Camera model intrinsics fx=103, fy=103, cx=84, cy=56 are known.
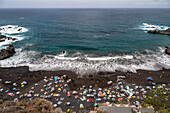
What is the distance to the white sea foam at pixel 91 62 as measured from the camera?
29.3 metres

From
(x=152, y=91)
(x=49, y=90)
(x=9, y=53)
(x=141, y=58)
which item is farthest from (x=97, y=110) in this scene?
(x=9, y=53)

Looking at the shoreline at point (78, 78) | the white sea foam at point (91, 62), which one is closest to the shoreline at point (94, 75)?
A: the shoreline at point (78, 78)

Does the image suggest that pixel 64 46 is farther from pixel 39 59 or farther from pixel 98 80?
pixel 98 80

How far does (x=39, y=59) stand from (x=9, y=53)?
11.2 meters

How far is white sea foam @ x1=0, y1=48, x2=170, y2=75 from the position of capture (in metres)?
29.3

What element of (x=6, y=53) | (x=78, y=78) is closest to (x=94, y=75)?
(x=78, y=78)

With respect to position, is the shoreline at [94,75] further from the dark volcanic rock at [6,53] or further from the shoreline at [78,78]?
the dark volcanic rock at [6,53]

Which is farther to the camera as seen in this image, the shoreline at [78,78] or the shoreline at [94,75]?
the shoreline at [94,75]

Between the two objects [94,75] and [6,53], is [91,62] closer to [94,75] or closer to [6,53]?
[94,75]

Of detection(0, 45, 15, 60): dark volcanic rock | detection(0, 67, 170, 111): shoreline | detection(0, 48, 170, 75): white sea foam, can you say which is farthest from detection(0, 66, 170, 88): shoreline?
detection(0, 45, 15, 60): dark volcanic rock

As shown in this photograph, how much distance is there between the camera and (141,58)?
34094 mm

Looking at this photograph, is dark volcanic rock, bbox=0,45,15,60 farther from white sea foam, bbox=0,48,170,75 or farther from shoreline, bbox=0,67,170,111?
shoreline, bbox=0,67,170,111

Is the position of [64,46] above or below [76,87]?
above

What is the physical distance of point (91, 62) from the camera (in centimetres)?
3231
